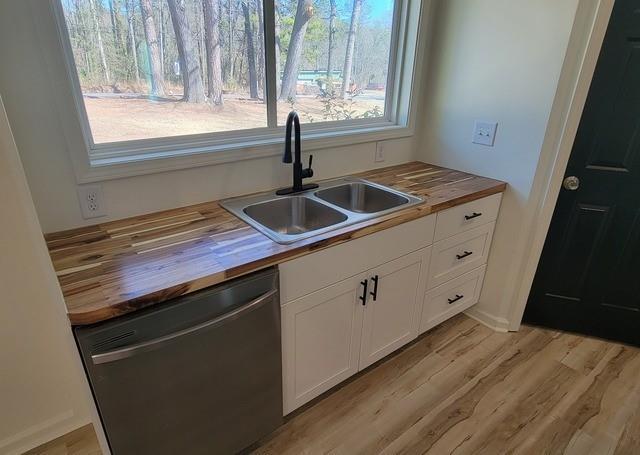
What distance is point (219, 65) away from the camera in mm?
1549

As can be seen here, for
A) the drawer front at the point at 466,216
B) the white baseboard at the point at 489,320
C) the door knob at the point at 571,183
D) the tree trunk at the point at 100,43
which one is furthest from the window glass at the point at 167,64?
the white baseboard at the point at 489,320

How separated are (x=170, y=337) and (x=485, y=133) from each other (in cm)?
181

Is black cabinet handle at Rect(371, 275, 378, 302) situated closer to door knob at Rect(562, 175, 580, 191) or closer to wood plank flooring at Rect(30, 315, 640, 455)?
wood plank flooring at Rect(30, 315, 640, 455)

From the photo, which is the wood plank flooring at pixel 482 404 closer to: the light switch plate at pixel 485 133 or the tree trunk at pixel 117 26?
the light switch plate at pixel 485 133

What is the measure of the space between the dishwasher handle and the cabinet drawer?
3.38 feet

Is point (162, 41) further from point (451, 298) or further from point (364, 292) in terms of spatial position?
point (451, 298)

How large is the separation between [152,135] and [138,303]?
83 cm

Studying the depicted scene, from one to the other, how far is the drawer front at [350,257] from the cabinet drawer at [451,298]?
0.38 m

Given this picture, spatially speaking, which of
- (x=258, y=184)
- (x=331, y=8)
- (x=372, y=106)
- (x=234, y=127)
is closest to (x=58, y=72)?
(x=234, y=127)

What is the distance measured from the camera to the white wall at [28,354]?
120 centimetres

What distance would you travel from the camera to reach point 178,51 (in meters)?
1.43

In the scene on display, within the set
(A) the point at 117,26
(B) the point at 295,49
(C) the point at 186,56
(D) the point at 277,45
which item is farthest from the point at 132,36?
(B) the point at 295,49

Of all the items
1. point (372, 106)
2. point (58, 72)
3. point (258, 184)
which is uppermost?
point (58, 72)

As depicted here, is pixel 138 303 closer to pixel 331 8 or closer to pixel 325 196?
pixel 325 196
